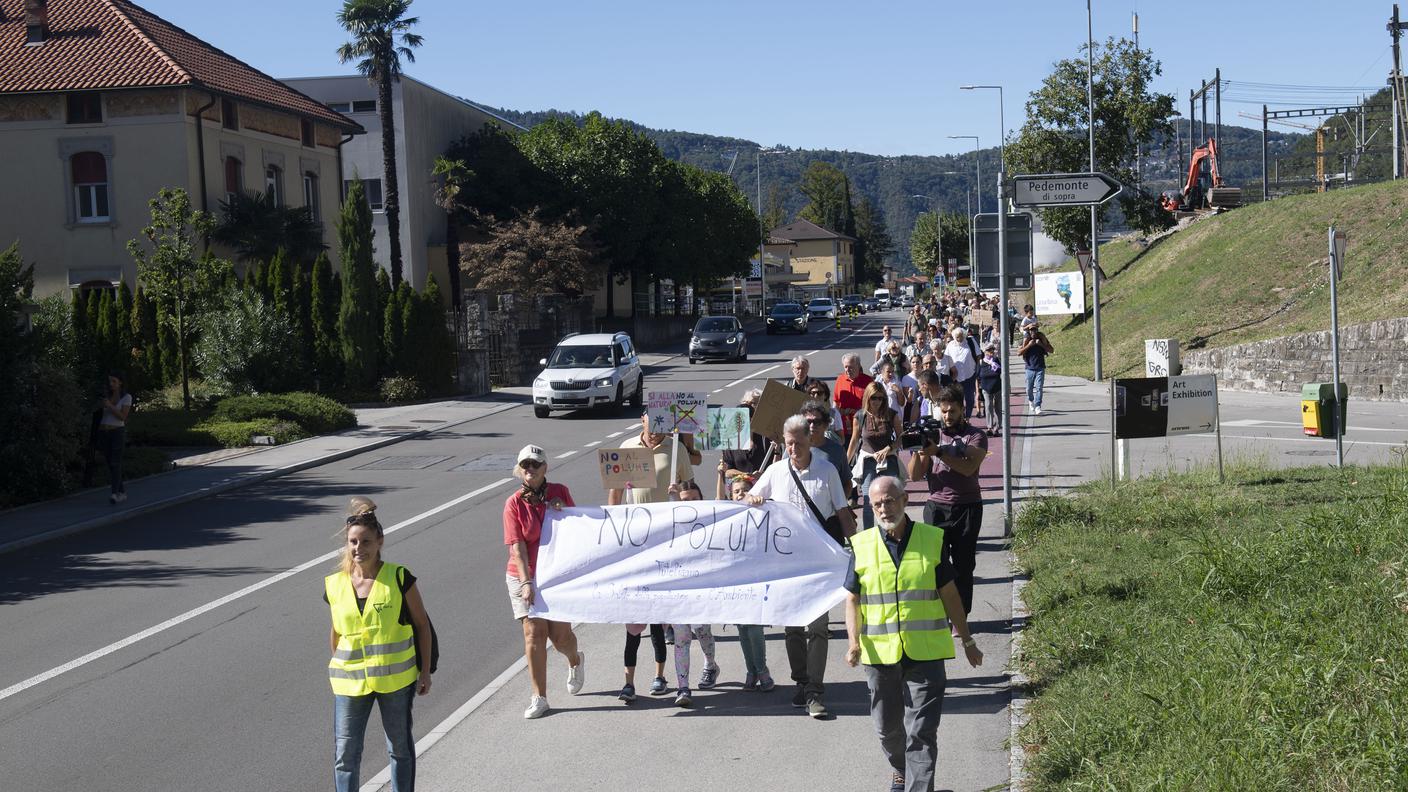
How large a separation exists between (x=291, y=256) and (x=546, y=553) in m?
34.4

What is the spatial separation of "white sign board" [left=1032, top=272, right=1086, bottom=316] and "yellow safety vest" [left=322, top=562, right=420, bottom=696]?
1239 inches

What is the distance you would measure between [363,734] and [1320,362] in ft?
85.8

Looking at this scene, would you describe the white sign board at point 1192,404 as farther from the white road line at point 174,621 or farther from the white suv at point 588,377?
the white suv at point 588,377

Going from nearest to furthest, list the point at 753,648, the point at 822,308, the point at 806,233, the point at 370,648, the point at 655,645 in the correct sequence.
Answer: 1. the point at 370,648
2. the point at 753,648
3. the point at 655,645
4. the point at 822,308
5. the point at 806,233

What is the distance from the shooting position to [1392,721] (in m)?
5.45

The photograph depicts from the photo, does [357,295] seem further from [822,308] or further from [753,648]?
[822,308]

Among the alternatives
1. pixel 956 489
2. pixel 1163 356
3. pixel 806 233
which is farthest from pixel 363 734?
pixel 806 233

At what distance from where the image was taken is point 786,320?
72.1m

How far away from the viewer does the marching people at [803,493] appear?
8219mm

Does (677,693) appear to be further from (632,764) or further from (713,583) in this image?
(632,764)

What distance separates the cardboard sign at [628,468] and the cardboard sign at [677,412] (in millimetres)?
561

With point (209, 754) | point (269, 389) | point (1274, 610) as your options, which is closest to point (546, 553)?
point (209, 754)

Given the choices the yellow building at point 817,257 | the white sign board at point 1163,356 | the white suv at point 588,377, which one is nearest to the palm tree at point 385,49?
the white suv at point 588,377

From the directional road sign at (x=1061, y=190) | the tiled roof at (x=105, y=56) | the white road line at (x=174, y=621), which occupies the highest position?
the tiled roof at (x=105, y=56)
